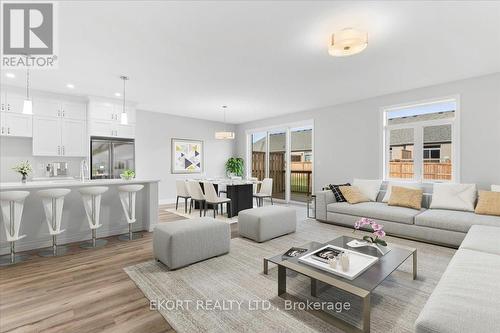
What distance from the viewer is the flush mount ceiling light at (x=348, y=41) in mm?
2547

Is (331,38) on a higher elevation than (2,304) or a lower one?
higher

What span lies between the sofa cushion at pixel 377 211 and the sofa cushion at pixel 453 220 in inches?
7.1

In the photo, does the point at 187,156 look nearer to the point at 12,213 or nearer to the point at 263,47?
the point at 12,213

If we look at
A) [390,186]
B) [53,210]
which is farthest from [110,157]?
[390,186]

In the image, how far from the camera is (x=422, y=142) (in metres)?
4.95

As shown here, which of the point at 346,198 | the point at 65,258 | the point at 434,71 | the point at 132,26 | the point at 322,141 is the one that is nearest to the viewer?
the point at 132,26

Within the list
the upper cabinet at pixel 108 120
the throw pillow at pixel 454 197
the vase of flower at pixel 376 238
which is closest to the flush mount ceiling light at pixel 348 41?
the vase of flower at pixel 376 238

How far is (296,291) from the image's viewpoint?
7.53ft

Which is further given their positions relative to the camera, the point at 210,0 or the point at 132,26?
the point at 132,26

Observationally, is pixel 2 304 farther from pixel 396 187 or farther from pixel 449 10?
pixel 396 187

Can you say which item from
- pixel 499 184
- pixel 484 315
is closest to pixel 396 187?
pixel 499 184

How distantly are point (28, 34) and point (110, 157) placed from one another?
10.5 feet

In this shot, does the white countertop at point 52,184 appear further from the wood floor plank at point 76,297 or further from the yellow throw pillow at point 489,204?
the yellow throw pillow at point 489,204

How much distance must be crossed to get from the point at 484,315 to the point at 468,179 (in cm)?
413
